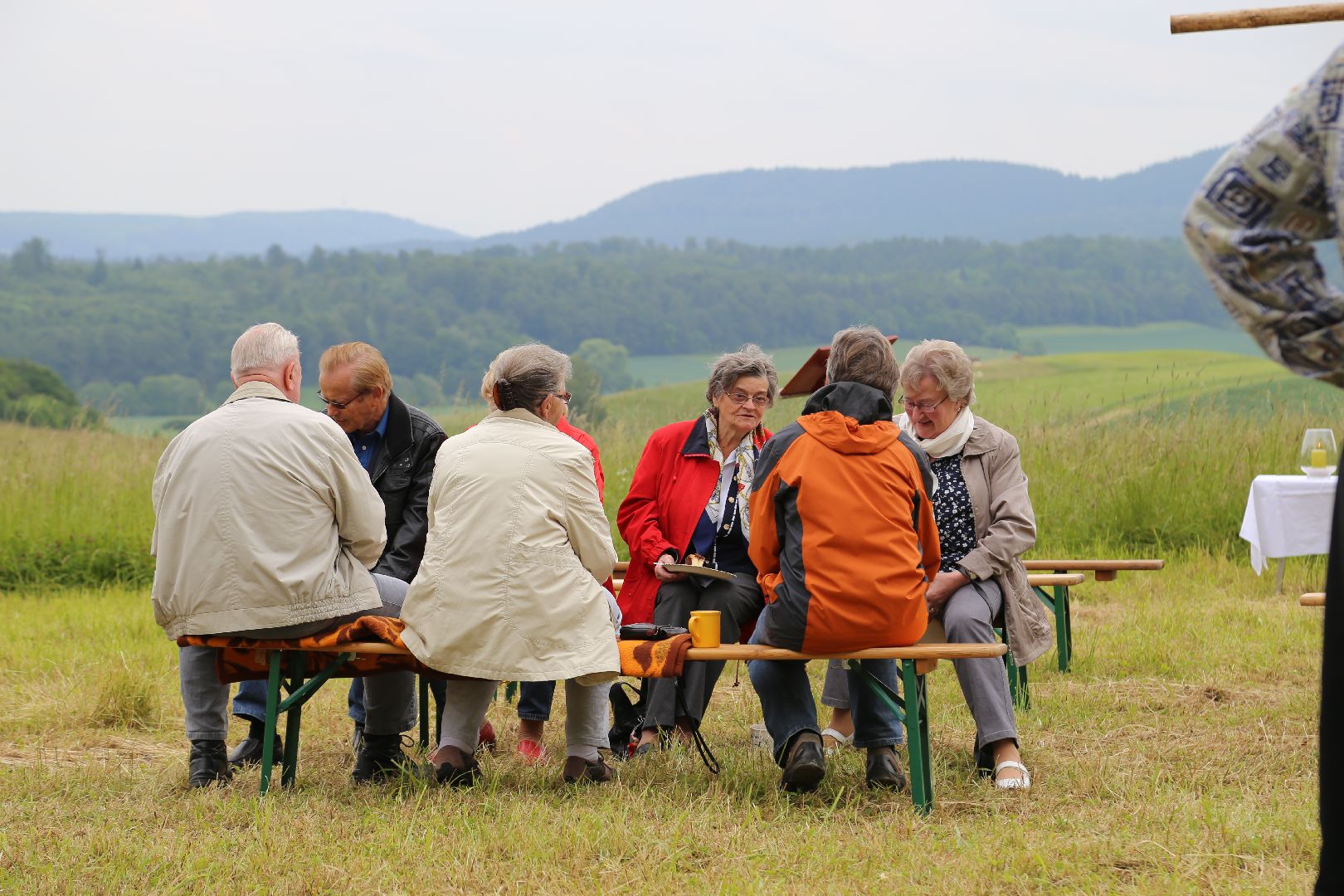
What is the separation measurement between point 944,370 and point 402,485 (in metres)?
2.02

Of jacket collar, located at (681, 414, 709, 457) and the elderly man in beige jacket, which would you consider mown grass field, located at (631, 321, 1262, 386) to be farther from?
the elderly man in beige jacket

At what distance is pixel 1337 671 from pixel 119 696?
5107mm

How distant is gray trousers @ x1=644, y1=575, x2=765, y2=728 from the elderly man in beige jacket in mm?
1041

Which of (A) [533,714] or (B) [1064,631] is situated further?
(B) [1064,631]

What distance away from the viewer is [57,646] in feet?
24.4

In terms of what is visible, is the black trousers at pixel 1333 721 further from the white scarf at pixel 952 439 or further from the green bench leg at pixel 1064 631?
the green bench leg at pixel 1064 631

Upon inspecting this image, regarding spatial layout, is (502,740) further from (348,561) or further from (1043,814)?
(1043,814)

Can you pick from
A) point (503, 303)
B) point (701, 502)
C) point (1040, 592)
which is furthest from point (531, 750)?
point (503, 303)

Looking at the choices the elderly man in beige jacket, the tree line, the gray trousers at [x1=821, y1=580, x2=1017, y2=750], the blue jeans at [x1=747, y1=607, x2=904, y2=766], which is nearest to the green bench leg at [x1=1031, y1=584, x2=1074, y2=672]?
the gray trousers at [x1=821, y1=580, x2=1017, y2=750]

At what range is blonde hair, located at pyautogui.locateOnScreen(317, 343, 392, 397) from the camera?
499 centimetres

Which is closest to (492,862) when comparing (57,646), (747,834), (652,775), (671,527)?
(747,834)

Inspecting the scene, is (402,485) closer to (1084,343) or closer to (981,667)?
(981,667)

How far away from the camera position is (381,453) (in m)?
5.16

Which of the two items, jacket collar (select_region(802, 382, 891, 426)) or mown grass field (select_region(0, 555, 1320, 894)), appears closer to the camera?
mown grass field (select_region(0, 555, 1320, 894))
